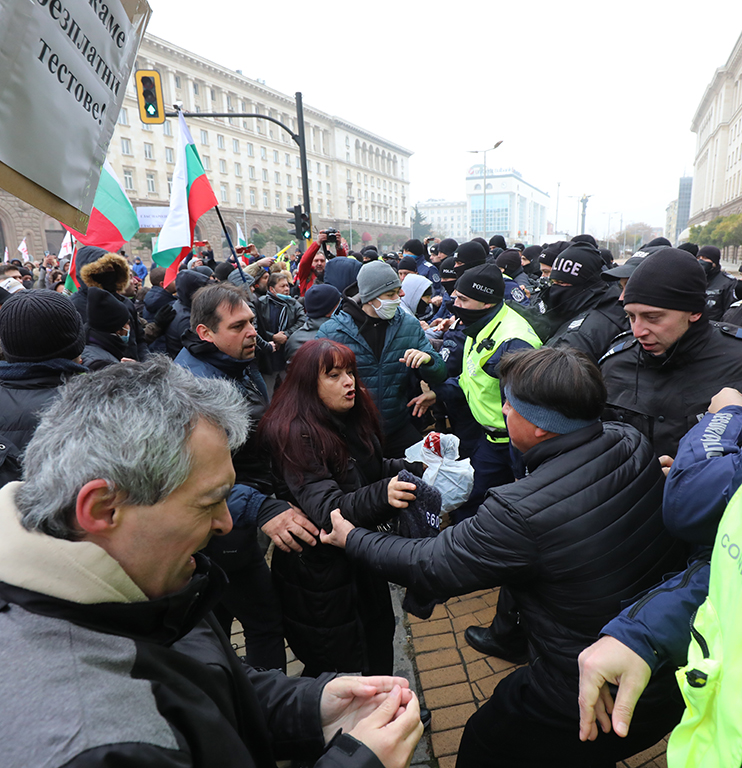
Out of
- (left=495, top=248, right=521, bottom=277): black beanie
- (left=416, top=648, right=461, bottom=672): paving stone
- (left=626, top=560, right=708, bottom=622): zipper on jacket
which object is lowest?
(left=416, top=648, right=461, bottom=672): paving stone

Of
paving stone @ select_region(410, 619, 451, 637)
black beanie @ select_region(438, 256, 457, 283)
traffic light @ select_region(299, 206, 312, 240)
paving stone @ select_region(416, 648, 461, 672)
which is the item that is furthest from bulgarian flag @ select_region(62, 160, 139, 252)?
traffic light @ select_region(299, 206, 312, 240)

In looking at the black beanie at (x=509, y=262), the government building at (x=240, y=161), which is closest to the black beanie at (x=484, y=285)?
the black beanie at (x=509, y=262)

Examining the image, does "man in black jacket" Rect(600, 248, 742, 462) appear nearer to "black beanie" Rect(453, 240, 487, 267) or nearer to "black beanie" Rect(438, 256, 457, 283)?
"black beanie" Rect(453, 240, 487, 267)

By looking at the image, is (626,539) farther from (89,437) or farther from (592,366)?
(89,437)

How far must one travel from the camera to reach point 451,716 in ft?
8.64

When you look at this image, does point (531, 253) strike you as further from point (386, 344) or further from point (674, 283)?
point (674, 283)

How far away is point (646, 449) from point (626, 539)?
0.34 meters

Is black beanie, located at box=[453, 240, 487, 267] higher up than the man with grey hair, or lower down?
higher up

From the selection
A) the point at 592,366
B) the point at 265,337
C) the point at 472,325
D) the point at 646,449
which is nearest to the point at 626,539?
the point at 646,449

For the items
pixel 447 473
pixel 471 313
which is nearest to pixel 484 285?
pixel 471 313

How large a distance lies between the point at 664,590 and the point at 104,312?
13.5 feet

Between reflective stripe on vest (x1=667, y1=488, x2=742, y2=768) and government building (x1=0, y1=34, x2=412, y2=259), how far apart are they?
25.8 meters

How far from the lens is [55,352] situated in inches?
91.4

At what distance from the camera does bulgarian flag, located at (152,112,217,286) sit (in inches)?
207
